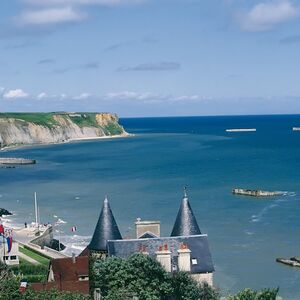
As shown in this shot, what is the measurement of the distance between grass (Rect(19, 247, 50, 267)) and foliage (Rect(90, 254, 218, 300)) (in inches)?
943

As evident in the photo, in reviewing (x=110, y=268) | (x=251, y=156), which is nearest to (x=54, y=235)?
(x=110, y=268)

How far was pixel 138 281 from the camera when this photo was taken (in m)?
27.6

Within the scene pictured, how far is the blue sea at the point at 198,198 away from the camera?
5822cm

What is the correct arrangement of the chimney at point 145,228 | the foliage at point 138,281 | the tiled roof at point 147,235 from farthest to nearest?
1. the chimney at point 145,228
2. the tiled roof at point 147,235
3. the foliage at point 138,281

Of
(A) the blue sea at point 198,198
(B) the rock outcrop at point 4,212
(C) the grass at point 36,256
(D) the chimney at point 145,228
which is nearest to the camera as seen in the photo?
(D) the chimney at point 145,228

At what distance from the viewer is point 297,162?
484 ft

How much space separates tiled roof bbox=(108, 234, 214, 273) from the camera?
3328 cm

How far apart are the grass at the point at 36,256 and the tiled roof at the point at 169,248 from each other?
19.1 meters

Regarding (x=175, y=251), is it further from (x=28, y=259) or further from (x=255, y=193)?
(x=255, y=193)

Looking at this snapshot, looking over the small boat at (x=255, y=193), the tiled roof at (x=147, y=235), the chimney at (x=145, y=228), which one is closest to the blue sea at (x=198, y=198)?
the small boat at (x=255, y=193)

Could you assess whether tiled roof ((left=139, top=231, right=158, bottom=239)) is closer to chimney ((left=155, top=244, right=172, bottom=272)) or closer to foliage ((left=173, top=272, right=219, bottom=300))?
chimney ((left=155, top=244, right=172, bottom=272))

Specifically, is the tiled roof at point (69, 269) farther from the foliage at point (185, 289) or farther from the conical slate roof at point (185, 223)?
the conical slate roof at point (185, 223)

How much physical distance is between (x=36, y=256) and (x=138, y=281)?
29804mm

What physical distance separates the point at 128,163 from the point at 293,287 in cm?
10824
